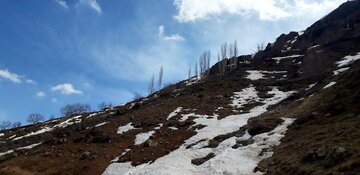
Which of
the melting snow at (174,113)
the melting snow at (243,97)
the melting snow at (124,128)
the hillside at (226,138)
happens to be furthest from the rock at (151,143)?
the melting snow at (243,97)

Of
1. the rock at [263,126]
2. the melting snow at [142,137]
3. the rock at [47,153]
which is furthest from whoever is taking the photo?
the melting snow at [142,137]

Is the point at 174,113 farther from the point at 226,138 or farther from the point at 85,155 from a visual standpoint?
the point at 226,138

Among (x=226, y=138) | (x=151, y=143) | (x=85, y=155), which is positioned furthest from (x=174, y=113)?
(x=226, y=138)

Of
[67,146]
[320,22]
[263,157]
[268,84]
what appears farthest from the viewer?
[320,22]

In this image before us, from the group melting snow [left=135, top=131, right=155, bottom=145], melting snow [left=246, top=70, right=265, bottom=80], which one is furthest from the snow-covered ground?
melting snow [left=246, top=70, right=265, bottom=80]

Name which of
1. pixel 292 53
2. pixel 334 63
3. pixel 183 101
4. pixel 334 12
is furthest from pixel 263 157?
pixel 334 12

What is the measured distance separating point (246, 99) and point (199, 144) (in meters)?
29.0

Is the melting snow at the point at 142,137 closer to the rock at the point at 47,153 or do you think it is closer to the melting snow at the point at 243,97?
the rock at the point at 47,153

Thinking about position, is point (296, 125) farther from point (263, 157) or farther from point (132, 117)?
point (132, 117)

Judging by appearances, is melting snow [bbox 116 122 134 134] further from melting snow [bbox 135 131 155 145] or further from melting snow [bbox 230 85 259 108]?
melting snow [bbox 230 85 259 108]

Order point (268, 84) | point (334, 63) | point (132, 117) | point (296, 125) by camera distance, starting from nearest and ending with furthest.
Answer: point (296, 125)
point (132, 117)
point (268, 84)
point (334, 63)

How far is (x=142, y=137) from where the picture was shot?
52.9m

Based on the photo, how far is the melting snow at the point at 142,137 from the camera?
5130 centimetres

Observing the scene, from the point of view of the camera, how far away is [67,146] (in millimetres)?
52344
